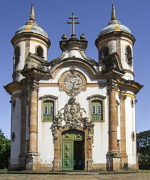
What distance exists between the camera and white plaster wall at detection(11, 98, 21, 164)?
2861 cm

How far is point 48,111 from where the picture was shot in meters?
26.7

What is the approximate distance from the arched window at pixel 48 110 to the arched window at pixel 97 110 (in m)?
3.43

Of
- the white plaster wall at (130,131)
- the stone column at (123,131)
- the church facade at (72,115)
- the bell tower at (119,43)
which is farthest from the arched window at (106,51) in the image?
the white plaster wall at (130,131)

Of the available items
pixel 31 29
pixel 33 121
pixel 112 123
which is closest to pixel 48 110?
pixel 33 121

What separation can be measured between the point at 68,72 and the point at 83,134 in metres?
5.45

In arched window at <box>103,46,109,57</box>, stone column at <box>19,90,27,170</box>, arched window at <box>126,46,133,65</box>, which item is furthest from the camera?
arched window at <box>103,46,109,57</box>

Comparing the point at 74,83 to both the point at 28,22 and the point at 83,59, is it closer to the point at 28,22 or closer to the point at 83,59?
the point at 83,59

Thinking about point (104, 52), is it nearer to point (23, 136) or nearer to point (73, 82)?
point (73, 82)

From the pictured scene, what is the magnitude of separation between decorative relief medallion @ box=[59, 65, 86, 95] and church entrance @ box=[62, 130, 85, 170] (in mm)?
3460

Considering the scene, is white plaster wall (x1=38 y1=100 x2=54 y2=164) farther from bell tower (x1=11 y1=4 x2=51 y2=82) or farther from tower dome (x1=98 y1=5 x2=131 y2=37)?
tower dome (x1=98 y1=5 x2=131 y2=37)

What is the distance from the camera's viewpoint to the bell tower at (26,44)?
104 feet

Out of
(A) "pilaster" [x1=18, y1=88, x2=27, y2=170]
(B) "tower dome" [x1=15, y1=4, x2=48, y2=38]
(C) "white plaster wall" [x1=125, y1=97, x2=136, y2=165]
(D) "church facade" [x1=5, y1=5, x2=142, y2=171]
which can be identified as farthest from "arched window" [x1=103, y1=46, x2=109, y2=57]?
(A) "pilaster" [x1=18, y1=88, x2=27, y2=170]

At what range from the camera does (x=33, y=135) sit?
25.9m

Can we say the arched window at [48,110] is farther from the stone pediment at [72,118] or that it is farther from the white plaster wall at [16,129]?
the white plaster wall at [16,129]
